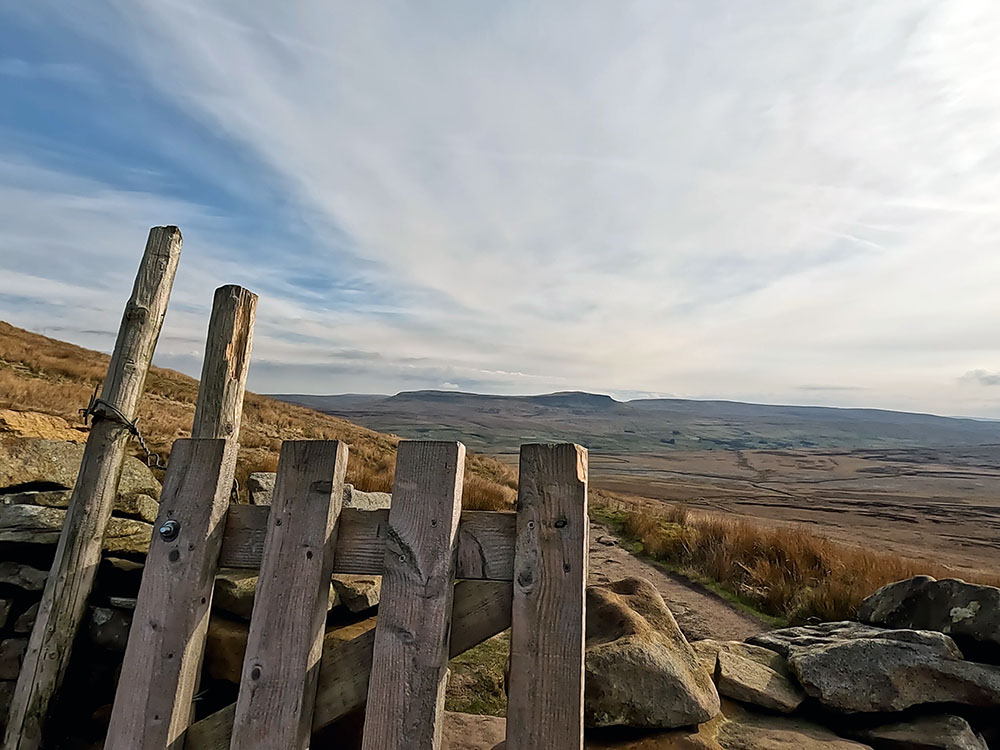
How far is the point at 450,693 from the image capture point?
4113 mm

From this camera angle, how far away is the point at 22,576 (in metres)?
3.30

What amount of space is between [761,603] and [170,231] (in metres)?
7.19

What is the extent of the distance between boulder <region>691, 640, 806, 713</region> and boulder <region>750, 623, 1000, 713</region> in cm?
12

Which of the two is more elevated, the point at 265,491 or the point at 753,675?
the point at 265,491

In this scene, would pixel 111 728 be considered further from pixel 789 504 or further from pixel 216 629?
pixel 789 504

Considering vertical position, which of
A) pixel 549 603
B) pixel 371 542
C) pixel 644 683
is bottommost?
pixel 644 683

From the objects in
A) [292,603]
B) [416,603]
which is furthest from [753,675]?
[292,603]

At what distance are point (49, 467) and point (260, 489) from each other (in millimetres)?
1357

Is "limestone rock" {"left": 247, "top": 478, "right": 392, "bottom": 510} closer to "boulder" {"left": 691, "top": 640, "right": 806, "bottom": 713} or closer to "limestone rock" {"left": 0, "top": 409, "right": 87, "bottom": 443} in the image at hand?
"limestone rock" {"left": 0, "top": 409, "right": 87, "bottom": 443}

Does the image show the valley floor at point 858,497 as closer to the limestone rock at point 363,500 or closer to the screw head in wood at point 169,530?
the limestone rock at point 363,500

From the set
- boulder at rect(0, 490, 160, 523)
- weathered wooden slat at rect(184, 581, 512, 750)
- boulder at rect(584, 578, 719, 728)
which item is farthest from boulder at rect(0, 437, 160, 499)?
boulder at rect(584, 578, 719, 728)

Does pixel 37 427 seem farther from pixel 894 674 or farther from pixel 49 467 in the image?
pixel 894 674

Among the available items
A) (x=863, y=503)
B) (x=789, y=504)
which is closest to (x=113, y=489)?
(x=789, y=504)

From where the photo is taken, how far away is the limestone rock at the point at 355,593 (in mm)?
3684
